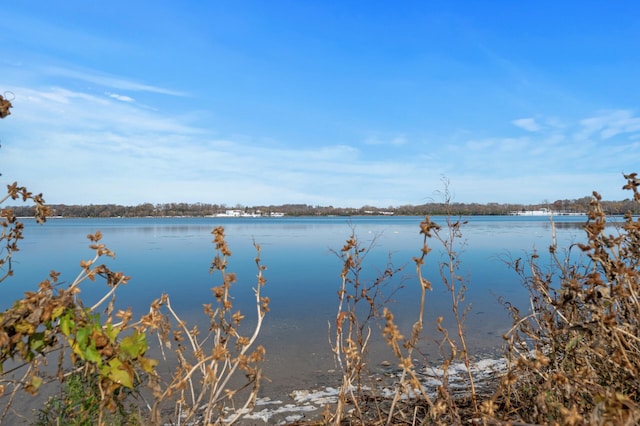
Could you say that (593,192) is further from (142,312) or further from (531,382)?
(142,312)

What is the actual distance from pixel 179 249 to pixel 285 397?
19.7m

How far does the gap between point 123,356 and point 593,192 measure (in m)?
2.84

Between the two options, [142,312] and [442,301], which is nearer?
[142,312]

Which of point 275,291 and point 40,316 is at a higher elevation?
point 40,316

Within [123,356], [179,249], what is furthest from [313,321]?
[179,249]

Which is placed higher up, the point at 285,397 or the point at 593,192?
the point at 593,192

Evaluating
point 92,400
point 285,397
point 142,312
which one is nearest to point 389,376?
point 285,397

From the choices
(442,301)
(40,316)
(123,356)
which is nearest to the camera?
(40,316)

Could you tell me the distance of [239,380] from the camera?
6.25 metres

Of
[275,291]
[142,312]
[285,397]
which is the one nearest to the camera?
[285,397]

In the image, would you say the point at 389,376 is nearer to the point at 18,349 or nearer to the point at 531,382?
the point at 531,382

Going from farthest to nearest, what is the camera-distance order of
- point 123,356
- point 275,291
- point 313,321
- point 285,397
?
point 275,291
point 313,321
point 285,397
point 123,356

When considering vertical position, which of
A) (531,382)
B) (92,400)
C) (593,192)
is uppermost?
(593,192)

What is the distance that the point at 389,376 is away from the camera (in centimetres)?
635
